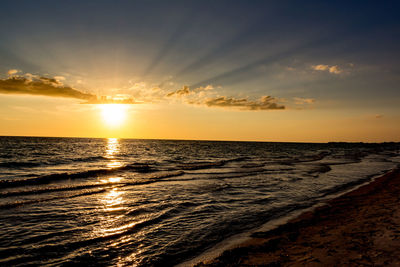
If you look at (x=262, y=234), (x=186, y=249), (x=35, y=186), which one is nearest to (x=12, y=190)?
(x=35, y=186)

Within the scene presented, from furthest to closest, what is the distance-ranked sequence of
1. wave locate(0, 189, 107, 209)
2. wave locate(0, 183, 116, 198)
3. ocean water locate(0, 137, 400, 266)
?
1. wave locate(0, 183, 116, 198)
2. wave locate(0, 189, 107, 209)
3. ocean water locate(0, 137, 400, 266)

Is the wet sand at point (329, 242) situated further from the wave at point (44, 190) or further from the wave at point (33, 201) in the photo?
the wave at point (44, 190)

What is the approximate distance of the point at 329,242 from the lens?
7578 millimetres

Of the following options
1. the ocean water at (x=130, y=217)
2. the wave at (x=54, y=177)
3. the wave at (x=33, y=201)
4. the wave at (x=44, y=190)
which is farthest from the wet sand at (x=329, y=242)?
the wave at (x=54, y=177)

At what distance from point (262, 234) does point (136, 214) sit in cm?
593

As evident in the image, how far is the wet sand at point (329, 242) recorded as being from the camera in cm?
630

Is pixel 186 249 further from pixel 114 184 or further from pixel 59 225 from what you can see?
pixel 114 184

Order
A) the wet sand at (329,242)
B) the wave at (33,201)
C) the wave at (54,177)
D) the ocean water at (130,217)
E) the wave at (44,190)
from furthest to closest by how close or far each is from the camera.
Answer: the wave at (54,177), the wave at (44,190), the wave at (33,201), the ocean water at (130,217), the wet sand at (329,242)

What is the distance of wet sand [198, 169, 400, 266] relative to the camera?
6297 millimetres

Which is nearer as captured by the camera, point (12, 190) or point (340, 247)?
point (340, 247)

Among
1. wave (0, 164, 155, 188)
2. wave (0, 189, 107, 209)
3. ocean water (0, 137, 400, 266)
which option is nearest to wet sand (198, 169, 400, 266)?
ocean water (0, 137, 400, 266)

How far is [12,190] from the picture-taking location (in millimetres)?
16266

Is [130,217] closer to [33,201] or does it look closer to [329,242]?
[33,201]

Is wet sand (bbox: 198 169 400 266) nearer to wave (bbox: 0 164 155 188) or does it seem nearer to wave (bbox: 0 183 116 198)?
wave (bbox: 0 183 116 198)
